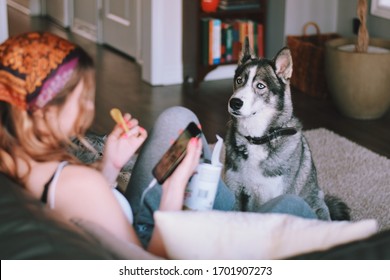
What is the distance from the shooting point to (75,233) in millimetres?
1263

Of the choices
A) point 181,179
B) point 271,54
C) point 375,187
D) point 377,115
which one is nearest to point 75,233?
point 181,179

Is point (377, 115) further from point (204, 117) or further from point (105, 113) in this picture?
point (105, 113)

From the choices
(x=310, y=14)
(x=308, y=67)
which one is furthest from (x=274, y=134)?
(x=310, y=14)

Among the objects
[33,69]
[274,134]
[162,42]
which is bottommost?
[162,42]

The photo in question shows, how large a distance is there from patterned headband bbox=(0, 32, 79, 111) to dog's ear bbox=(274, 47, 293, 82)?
1195 millimetres

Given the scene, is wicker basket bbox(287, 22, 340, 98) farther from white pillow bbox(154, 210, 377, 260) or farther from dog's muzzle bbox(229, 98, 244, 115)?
white pillow bbox(154, 210, 377, 260)

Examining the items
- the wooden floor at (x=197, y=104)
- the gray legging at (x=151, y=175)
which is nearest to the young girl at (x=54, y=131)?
the gray legging at (x=151, y=175)

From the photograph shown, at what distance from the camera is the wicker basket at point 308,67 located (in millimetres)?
4789

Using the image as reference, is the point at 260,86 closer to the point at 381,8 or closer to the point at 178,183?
the point at 178,183

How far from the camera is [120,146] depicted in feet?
5.73

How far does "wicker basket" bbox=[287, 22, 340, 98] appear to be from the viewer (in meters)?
4.79

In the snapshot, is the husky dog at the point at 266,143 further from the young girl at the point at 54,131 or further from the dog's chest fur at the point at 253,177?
the young girl at the point at 54,131

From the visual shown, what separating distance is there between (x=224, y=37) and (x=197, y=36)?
21 centimetres
